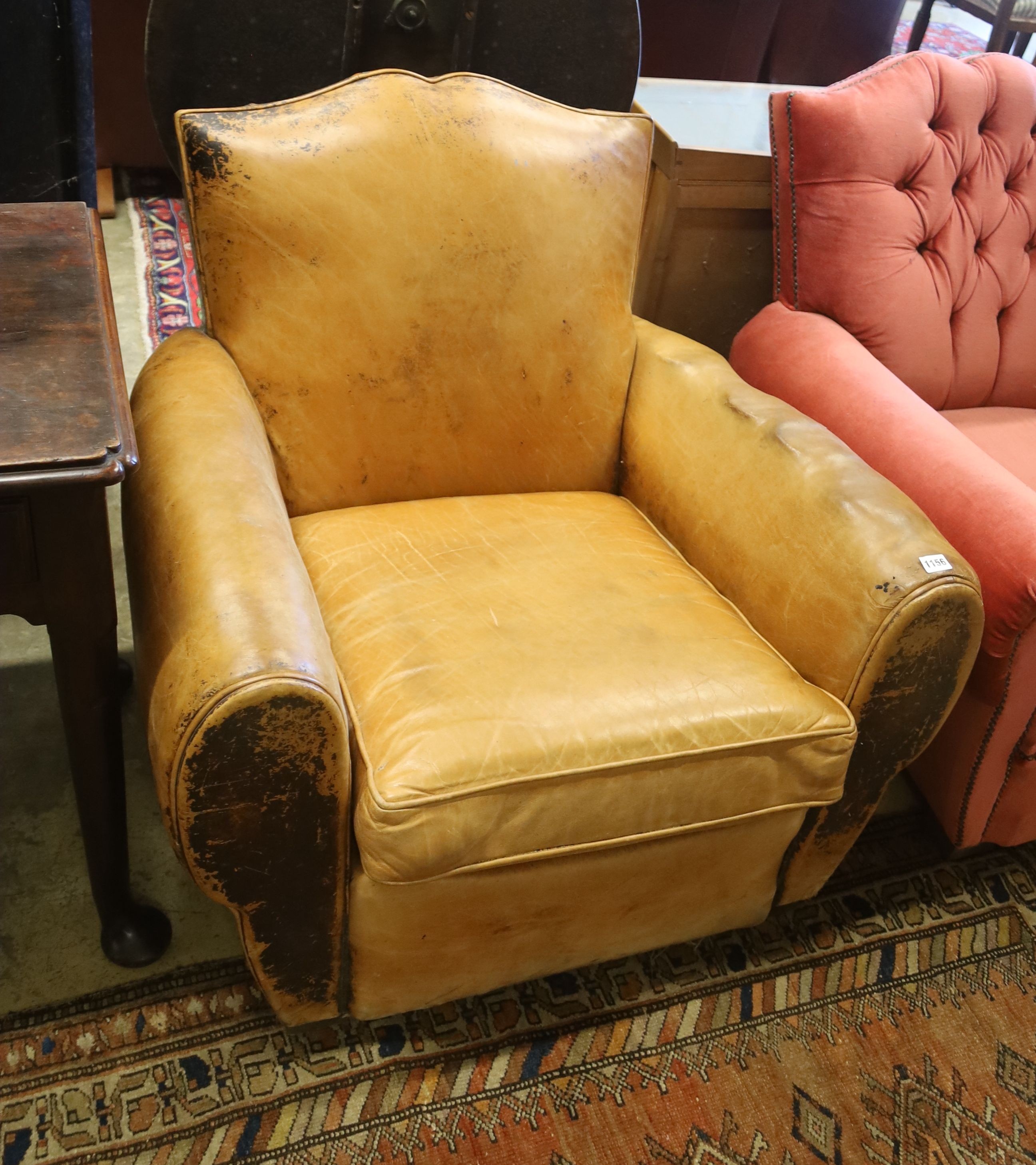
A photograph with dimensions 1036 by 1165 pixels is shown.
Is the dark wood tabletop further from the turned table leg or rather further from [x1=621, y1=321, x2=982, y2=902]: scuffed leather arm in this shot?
[x1=621, y1=321, x2=982, y2=902]: scuffed leather arm

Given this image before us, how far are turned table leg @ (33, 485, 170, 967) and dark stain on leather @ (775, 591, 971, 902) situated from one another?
831 millimetres

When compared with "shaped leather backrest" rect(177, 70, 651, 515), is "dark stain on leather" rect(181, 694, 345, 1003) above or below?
below

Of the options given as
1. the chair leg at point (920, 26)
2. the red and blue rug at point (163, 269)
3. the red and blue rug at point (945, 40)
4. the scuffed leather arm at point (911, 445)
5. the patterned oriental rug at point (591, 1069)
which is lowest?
the patterned oriental rug at point (591, 1069)

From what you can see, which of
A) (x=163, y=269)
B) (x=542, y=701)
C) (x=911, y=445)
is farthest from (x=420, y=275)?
(x=163, y=269)

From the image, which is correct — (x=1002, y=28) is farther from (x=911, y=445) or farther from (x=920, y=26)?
(x=911, y=445)

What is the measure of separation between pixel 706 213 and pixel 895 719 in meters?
1.08

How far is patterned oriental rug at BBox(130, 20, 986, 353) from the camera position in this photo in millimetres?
2533

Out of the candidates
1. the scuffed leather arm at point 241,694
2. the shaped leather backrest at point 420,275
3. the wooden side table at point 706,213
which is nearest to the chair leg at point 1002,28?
the wooden side table at point 706,213

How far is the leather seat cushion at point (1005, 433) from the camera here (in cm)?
166

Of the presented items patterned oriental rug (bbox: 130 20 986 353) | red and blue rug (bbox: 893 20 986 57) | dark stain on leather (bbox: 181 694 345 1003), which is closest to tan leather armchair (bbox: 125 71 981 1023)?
dark stain on leather (bbox: 181 694 345 1003)

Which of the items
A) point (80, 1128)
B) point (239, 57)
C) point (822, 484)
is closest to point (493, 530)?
point (822, 484)

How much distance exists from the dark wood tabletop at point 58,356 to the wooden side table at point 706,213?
40.2 inches

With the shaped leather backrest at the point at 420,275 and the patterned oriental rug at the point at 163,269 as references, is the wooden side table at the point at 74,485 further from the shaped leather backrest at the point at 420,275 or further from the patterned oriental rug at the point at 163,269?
the patterned oriental rug at the point at 163,269

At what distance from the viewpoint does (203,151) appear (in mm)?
1203
